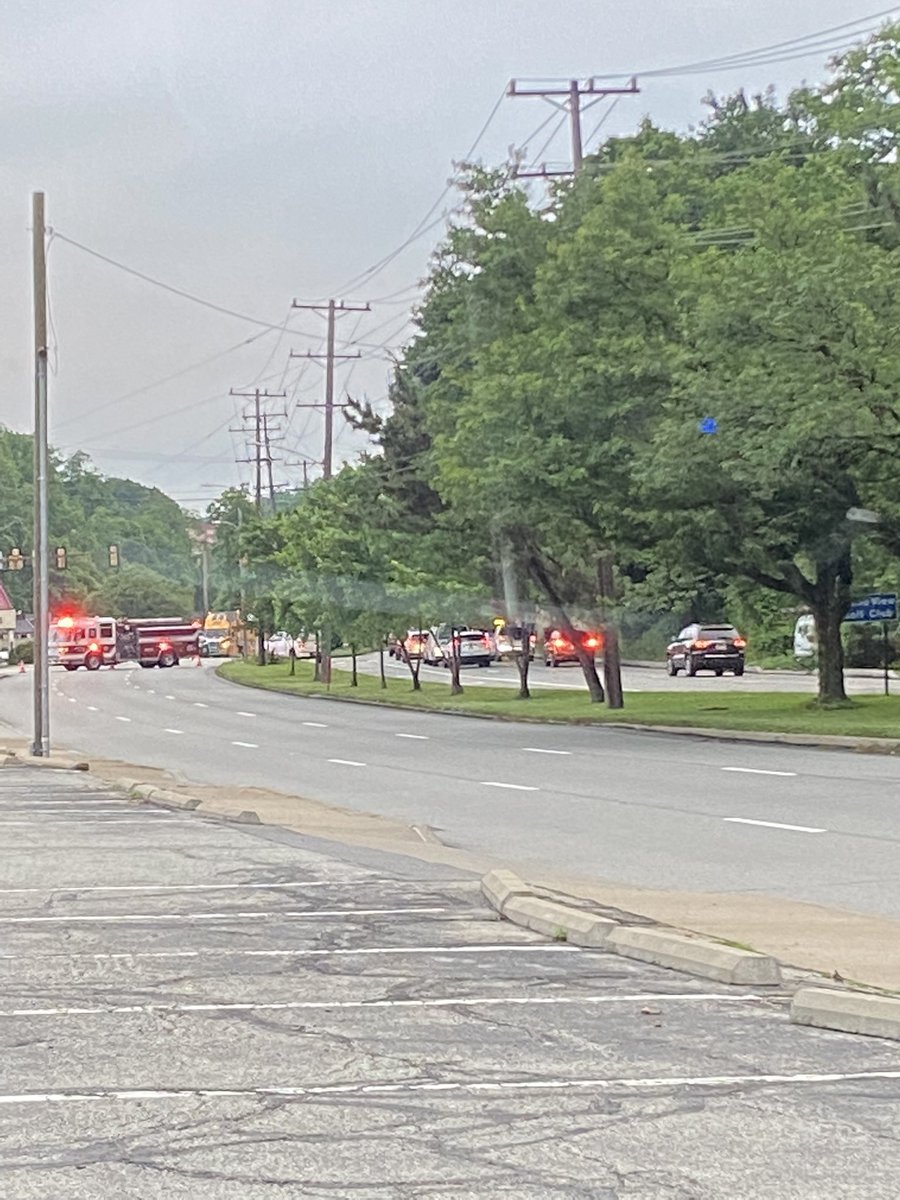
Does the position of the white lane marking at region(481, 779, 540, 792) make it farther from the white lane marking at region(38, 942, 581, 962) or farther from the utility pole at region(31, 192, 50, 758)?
the white lane marking at region(38, 942, 581, 962)

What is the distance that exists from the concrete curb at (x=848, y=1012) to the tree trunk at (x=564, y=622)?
36.8 meters

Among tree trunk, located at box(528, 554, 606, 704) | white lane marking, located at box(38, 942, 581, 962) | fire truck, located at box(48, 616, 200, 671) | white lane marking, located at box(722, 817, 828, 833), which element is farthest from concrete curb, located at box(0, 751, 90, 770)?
fire truck, located at box(48, 616, 200, 671)

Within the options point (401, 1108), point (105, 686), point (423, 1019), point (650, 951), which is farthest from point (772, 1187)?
point (105, 686)

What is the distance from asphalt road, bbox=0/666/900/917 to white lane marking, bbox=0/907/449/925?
7.90ft

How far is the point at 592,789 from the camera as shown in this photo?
22.3 meters

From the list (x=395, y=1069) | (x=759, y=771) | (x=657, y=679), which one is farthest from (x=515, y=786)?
(x=657, y=679)

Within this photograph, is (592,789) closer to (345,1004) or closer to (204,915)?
(204,915)

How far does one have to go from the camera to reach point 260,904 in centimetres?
1241

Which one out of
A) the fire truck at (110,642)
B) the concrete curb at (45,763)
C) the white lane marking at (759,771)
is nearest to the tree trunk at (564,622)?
the concrete curb at (45,763)

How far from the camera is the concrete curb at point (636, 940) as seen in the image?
9234mm

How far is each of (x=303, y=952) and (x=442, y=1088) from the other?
3.45m

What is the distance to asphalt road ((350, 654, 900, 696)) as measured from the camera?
171 feet

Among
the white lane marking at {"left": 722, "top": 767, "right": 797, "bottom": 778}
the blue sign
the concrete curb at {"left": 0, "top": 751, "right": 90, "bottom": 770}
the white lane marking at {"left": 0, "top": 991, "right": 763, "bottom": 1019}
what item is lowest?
the white lane marking at {"left": 722, "top": 767, "right": 797, "bottom": 778}

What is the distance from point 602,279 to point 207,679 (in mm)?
54714
